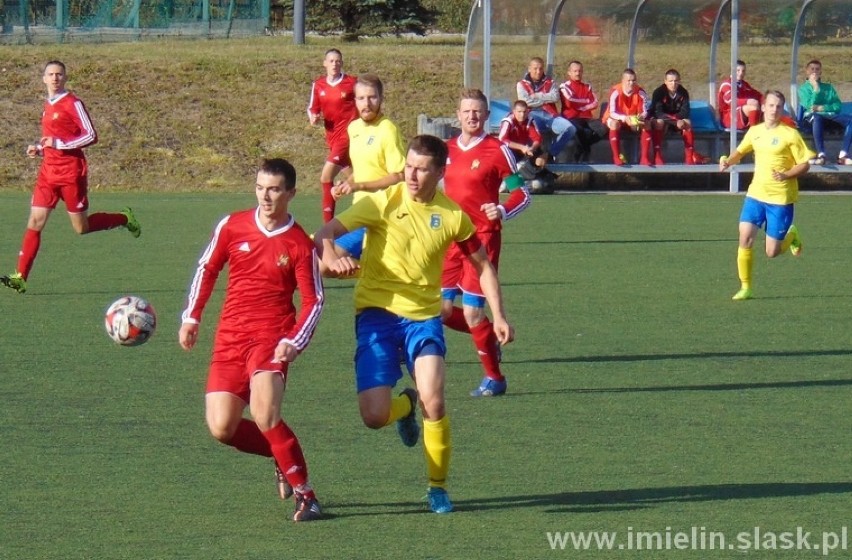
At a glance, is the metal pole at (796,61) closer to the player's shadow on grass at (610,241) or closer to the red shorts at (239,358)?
the player's shadow on grass at (610,241)

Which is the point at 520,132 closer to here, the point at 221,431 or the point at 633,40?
the point at 633,40

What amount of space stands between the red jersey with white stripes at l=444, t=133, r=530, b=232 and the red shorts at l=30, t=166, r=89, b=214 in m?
4.88

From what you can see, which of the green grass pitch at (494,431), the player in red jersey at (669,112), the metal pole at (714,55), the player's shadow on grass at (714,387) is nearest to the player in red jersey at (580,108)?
the player in red jersey at (669,112)

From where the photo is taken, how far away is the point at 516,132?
2131 cm

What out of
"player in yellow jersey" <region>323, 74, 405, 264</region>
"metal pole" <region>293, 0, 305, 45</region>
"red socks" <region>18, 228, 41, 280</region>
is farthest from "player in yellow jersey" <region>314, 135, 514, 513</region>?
"metal pole" <region>293, 0, 305, 45</region>

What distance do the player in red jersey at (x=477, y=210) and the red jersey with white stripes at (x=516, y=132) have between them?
490 inches

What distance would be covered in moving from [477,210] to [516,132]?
12735 mm

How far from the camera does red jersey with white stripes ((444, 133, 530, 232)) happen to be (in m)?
8.67

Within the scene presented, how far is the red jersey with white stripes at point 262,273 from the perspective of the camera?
5.98 metres

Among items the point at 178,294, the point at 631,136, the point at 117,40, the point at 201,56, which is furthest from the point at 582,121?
the point at 117,40

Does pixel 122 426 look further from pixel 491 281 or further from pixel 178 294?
pixel 178 294

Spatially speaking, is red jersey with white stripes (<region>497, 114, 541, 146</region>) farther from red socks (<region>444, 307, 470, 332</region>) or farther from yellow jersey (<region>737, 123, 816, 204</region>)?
red socks (<region>444, 307, 470, 332</region>)

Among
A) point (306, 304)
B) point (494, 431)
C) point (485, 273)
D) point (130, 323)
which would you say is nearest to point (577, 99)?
point (494, 431)

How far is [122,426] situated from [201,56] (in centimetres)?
2160
